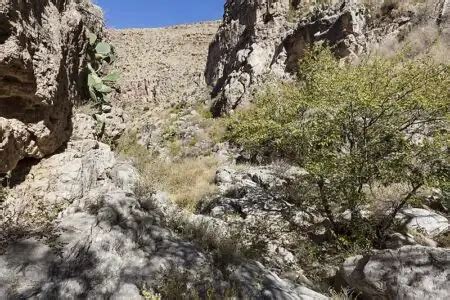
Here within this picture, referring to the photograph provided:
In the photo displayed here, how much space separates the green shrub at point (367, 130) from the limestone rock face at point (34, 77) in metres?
3.56

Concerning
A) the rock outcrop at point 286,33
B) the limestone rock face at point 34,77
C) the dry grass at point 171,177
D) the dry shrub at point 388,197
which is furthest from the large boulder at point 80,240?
the rock outcrop at point 286,33

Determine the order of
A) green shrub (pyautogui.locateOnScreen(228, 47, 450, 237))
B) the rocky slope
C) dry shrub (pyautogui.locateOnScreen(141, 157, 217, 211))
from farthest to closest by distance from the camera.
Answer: dry shrub (pyautogui.locateOnScreen(141, 157, 217, 211)), green shrub (pyautogui.locateOnScreen(228, 47, 450, 237)), the rocky slope

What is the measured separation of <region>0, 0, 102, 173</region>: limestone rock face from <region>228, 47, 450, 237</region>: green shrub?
3.56 metres

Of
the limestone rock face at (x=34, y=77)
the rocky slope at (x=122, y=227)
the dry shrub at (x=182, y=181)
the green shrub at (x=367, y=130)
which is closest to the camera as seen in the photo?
the rocky slope at (x=122, y=227)

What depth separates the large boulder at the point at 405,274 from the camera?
4.30 m

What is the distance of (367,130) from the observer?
22.2 ft

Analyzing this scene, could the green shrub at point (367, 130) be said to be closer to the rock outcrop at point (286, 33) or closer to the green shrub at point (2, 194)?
the green shrub at point (2, 194)

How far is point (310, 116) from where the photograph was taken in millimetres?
6992

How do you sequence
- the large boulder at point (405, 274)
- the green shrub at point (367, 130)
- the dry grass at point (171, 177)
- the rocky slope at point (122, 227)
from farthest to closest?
the dry grass at point (171, 177)
the green shrub at point (367, 130)
the large boulder at point (405, 274)
the rocky slope at point (122, 227)

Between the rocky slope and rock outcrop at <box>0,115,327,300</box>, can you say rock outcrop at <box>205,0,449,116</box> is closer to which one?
the rocky slope

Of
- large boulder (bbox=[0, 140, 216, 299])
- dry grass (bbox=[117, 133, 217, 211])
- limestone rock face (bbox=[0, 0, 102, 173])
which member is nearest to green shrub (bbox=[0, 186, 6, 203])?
large boulder (bbox=[0, 140, 216, 299])

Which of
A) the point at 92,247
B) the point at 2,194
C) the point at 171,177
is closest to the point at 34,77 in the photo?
the point at 2,194

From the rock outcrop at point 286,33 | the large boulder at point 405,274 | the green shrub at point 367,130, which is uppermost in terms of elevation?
the rock outcrop at point 286,33

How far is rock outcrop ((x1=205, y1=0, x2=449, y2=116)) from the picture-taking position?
15.4m
